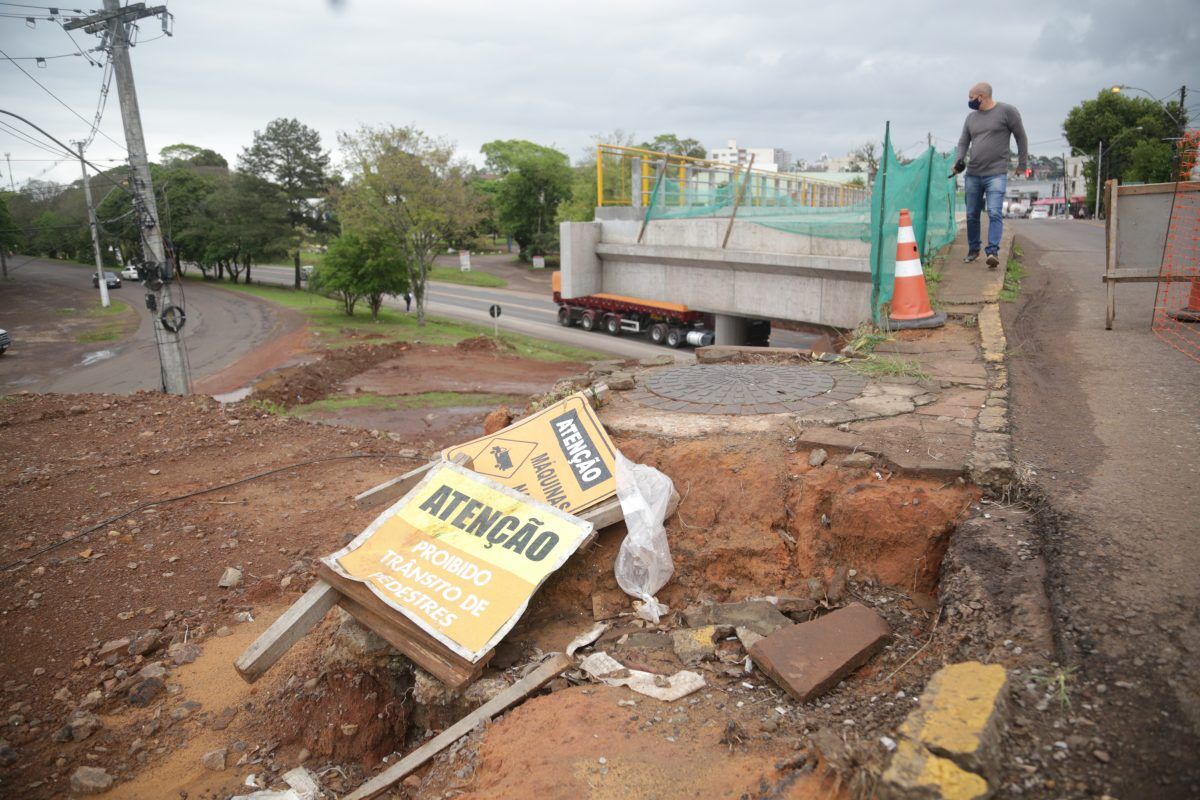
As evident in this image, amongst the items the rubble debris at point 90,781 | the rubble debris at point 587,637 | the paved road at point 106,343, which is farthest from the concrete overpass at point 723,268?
the rubble debris at point 90,781

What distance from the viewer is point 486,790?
105 inches

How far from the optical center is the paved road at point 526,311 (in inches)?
950

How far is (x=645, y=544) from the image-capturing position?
4.12 m

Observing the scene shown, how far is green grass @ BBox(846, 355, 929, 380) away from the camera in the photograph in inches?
222

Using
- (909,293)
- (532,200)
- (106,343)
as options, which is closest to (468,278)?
(532,200)

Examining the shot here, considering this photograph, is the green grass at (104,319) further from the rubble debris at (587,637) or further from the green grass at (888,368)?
the rubble debris at (587,637)

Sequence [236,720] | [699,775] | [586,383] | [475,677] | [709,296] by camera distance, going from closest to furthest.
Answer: [699,775], [475,677], [236,720], [586,383], [709,296]

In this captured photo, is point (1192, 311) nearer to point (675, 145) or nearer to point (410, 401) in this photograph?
point (410, 401)

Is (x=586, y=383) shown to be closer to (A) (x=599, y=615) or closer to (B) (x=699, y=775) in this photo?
(A) (x=599, y=615)

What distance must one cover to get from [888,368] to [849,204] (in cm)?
1307

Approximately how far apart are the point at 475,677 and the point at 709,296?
1691 centimetres

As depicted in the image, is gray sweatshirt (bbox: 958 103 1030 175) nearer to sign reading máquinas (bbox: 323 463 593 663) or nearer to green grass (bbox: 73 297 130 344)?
sign reading máquinas (bbox: 323 463 593 663)

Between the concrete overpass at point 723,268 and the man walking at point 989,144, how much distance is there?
17.2 ft

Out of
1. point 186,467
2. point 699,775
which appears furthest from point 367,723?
point 186,467
